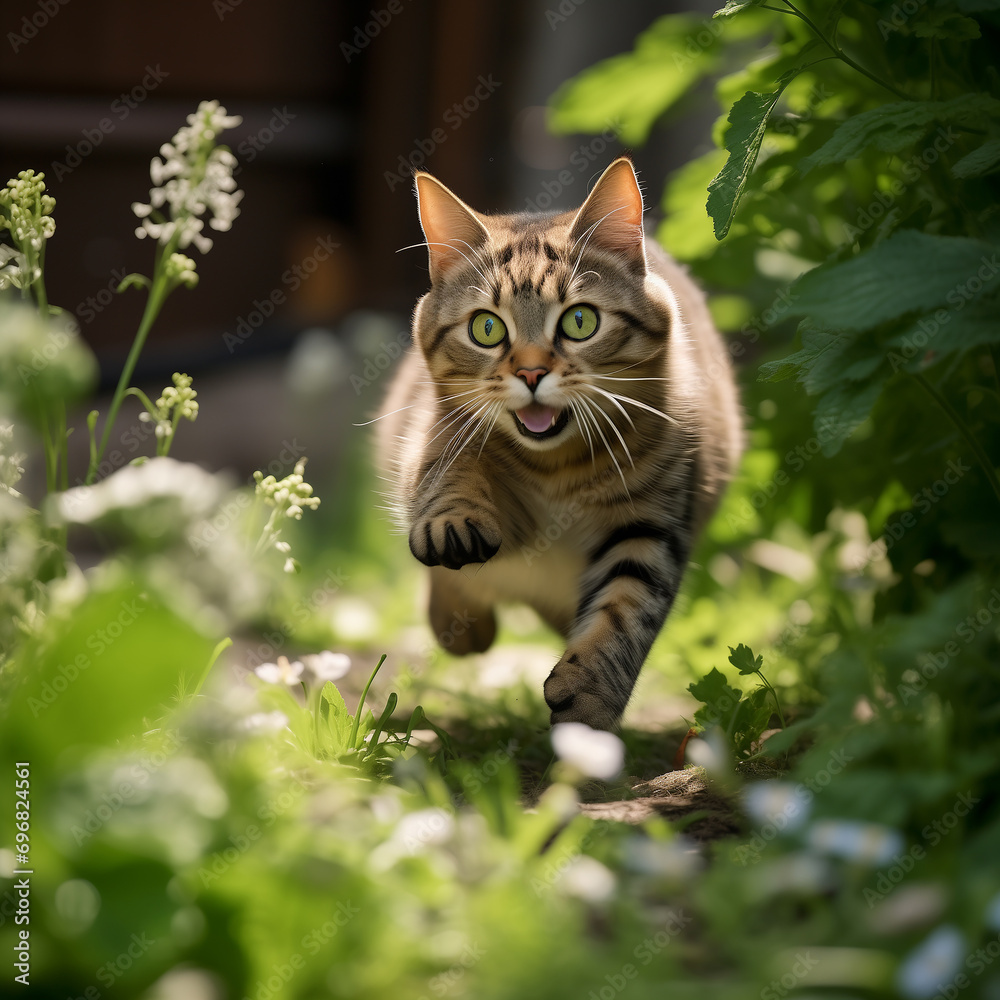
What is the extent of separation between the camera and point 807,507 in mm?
2730

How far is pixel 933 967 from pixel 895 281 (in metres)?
0.79

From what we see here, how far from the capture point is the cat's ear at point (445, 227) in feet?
7.06

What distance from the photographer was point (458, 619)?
99.0 inches

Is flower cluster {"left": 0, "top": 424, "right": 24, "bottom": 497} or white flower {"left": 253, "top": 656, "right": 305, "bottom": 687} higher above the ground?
flower cluster {"left": 0, "top": 424, "right": 24, "bottom": 497}

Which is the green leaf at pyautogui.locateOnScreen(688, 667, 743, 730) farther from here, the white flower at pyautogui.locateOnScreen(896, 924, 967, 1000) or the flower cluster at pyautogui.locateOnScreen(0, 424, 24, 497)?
the flower cluster at pyautogui.locateOnScreen(0, 424, 24, 497)

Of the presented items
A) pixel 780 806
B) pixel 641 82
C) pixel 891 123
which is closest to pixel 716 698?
pixel 780 806

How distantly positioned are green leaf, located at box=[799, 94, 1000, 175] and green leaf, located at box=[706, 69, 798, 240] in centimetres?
9

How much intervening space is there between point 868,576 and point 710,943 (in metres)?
1.49

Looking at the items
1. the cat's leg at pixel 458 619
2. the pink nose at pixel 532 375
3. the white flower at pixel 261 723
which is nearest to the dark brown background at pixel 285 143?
the cat's leg at pixel 458 619

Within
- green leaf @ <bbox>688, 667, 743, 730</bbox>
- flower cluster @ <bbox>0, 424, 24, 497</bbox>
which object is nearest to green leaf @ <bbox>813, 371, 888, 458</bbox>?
green leaf @ <bbox>688, 667, 743, 730</bbox>

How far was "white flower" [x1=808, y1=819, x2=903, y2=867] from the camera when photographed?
1.03m

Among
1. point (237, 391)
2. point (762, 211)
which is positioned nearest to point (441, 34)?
point (237, 391)

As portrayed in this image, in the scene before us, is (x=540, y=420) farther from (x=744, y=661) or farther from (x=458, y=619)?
(x=458, y=619)

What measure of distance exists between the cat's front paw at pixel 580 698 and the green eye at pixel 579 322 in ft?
2.13
